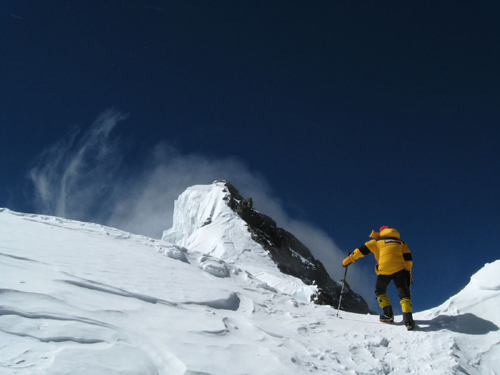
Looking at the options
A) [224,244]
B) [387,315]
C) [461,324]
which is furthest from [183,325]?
[224,244]

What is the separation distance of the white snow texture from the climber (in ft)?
1.44

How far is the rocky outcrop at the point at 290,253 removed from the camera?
116 feet

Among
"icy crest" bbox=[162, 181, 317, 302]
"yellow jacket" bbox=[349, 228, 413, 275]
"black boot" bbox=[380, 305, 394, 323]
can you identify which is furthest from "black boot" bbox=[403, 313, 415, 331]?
"icy crest" bbox=[162, 181, 317, 302]

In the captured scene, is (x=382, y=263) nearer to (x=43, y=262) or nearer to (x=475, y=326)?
(x=475, y=326)

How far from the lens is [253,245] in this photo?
3397 centimetres

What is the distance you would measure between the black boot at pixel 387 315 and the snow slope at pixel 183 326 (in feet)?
0.79

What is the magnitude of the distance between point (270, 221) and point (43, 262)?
4238 centimetres

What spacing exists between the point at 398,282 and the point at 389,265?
1.07ft

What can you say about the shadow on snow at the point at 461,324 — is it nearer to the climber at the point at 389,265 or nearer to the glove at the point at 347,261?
the climber at the point at 389,265

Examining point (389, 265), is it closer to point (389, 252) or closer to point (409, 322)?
point (389, 252)

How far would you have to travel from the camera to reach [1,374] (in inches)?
83.2

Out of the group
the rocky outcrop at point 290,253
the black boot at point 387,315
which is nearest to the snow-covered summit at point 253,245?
the rocky outcrop at point 290,253

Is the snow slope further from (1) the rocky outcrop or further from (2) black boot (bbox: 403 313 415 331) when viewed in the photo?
(1) the rocky outcrop

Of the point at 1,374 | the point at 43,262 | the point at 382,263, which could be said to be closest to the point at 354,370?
the point at 382,263
